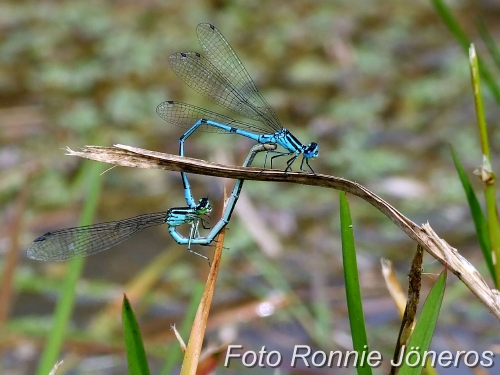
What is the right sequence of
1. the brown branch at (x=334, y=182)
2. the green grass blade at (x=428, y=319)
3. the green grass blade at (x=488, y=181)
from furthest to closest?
the green grass blade at (x=488, y=181)
the brown branch at (x=334, y=182)
the green grass blade at (x=428, y=319)

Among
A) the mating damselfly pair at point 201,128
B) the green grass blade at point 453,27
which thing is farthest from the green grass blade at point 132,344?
the green grass blade at point 453,27

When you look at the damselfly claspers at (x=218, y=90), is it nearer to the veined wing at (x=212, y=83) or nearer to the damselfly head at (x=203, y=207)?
the veined wing at (x=212, y=83)

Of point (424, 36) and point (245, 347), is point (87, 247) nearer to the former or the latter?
point (245, 347)

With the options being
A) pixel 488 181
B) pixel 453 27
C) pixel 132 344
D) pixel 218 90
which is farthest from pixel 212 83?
pixel 132 344

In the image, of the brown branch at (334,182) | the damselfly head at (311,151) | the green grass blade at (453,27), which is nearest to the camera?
the brown branch at (334,182)

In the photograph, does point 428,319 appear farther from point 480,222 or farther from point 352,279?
point 480,222

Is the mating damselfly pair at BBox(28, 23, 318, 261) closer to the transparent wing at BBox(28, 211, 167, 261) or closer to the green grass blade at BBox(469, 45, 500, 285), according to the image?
the transparent wing at BBox(28, 211, 167, 261)

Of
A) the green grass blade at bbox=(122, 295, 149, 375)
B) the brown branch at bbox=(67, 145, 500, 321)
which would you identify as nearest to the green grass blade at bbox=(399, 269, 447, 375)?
the brown branch at bbox=(67, 145, 500, 321)
